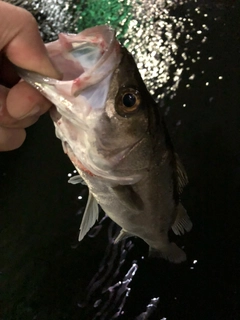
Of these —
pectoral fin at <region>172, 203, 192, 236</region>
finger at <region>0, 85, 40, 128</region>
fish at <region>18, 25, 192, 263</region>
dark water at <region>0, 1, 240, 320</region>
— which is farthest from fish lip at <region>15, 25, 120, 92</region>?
dark water at <region>0, 1, 240, 320</region>

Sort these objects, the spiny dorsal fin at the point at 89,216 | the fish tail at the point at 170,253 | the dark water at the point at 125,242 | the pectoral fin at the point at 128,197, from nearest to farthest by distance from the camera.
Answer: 1. the pectoral fin at the point at 128,197
2. the spiny dorsal fin at the point at 89,216
3. the fish tail at the point at 170,253
4. the dark water at the point at 125,242

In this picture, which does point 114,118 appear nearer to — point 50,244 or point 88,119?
point 88,119

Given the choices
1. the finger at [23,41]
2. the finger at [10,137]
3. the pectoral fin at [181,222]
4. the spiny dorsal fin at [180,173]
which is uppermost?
the finger at [23,41]

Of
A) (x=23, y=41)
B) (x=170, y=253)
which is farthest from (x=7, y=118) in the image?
(x=170, y=253)

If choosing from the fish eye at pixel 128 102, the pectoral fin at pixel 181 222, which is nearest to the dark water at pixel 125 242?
the pectoral fin at pixel 181 222

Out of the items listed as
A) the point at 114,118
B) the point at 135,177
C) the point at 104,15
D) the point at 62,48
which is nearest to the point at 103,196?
the point at 135,177

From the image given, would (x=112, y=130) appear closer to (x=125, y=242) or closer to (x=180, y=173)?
(x=180, y=173)

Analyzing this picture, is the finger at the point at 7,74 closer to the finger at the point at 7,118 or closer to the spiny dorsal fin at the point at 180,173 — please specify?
the finger at the point at 7,118

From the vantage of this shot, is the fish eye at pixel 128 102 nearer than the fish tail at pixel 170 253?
Yes
